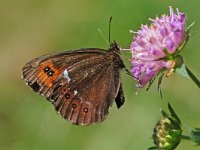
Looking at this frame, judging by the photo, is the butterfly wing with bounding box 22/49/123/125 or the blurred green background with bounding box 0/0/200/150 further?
the blurred green background with bounding box 0/0/200/150

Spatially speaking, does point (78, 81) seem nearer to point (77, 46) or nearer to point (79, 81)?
point (79, 81)

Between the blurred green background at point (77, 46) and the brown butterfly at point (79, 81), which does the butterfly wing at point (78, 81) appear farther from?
the blurred green background at point (77, 46)

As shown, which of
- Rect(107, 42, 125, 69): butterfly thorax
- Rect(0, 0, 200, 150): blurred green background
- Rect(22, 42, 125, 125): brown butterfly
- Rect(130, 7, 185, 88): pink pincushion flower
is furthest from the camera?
Rect(0, 0, 200, 150): blurred green background

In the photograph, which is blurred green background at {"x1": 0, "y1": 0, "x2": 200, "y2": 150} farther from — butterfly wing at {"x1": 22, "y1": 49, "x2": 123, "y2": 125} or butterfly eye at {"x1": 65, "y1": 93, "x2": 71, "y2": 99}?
butterfly eye at {"x1": 65, "y1": 93, "x2": 71, "y2": 99}

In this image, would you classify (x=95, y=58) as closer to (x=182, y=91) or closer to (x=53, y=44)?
(x=182, y=91)

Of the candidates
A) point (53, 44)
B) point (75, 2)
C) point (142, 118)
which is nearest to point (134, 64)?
point (142, 118)

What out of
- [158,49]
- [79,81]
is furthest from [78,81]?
[158,49]

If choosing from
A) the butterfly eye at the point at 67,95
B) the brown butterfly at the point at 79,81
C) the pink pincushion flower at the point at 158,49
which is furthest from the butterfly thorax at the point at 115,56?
the pink pincushion flower at the point at 158,49

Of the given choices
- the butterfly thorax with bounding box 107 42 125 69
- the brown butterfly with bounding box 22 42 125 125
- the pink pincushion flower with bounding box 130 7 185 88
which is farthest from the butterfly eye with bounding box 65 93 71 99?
the pink pincushion flower with bounding box 130 7 185 88
